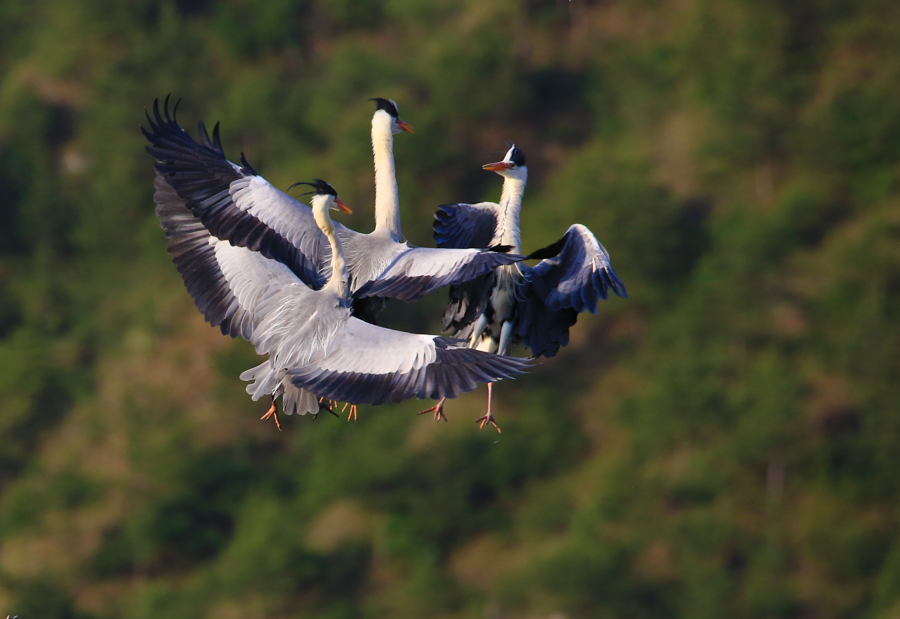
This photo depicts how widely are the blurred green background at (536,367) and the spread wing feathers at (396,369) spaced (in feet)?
94.3

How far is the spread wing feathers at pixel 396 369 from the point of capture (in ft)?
30.0

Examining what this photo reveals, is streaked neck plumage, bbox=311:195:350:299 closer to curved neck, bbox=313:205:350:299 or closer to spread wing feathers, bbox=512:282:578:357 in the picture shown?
curved neck, bbox=313:205:350:299

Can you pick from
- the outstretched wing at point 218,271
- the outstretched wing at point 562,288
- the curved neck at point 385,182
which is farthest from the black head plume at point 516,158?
the outstretched wing at point 218,271

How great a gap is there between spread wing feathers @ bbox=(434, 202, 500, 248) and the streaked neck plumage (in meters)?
1.57

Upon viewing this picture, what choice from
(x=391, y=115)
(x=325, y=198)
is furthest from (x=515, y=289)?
(x=391, y=115)

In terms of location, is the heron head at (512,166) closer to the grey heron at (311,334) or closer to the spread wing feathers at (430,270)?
the spread wing feathers at (430,270)

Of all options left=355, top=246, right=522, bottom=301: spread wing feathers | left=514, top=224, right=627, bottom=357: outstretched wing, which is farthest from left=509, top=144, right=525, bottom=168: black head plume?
left=355, top=246, right=522, bottom=301: spread wing feathers

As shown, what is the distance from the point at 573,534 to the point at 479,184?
13399mm

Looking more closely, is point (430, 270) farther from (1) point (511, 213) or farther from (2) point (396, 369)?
(1) point (511, 213)

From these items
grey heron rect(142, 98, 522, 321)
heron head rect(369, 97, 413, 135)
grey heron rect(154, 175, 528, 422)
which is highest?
heron head rect(369, 97, 413, 135)

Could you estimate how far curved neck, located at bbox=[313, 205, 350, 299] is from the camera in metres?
10.5

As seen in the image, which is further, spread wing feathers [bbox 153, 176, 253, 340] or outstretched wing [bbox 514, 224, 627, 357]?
spread wing feathers [bbox 153, 176, 253, 340]

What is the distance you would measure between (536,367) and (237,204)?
1070 inches

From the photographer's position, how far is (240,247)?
36.5ft
